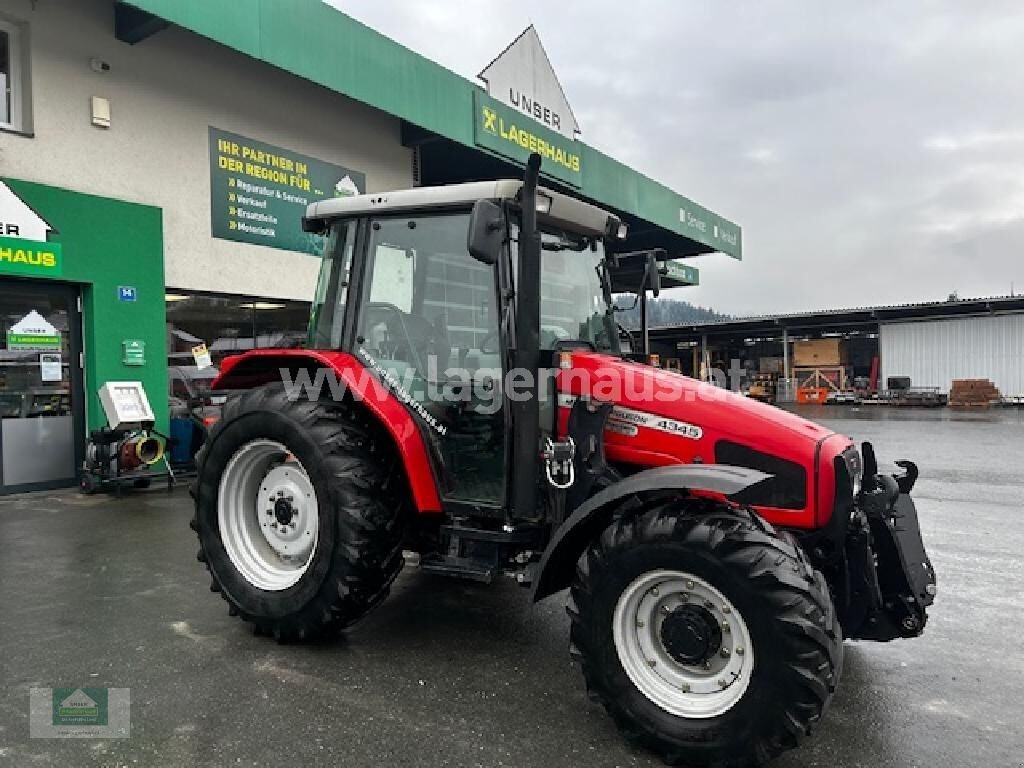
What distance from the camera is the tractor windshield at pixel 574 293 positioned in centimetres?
346

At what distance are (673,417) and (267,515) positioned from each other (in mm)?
2312

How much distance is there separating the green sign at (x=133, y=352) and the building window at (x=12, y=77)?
8.15 ft

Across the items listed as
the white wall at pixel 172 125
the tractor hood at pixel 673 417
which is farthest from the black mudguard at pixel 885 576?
the white wall at pixel 172 125

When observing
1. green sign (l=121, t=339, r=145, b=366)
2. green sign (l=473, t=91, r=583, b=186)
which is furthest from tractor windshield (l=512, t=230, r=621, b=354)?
green sign (l=473, t=91, r=583, b=186)

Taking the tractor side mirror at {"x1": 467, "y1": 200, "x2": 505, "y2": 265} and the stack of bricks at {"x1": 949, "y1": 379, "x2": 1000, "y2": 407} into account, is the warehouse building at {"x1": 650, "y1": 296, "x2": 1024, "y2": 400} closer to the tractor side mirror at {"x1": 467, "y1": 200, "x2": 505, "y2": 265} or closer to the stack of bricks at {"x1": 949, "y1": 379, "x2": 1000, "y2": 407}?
the stack of bricks at {"x1": 949, "y1": 379, "x2": 1000, "y2": 407}

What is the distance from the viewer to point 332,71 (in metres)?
9.10

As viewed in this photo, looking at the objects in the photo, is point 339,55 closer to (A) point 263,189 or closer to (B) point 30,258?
(A) point 263,189

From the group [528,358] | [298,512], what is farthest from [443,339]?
[298,512]

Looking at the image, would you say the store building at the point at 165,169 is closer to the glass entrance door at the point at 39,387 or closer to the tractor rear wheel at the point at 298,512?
the glass entrance door at the point at 39,387

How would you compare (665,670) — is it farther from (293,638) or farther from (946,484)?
(946,484)

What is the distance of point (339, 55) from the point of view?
362 inches

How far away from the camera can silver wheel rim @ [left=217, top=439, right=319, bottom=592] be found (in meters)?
3.84

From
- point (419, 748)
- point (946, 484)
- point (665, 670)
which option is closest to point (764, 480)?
point (665, 670)

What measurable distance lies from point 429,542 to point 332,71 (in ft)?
24.3
